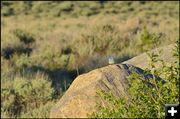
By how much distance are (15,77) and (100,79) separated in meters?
4.69

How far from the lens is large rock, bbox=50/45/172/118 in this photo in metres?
5.81

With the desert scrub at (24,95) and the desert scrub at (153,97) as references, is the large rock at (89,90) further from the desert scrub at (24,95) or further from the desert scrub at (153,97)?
the desert scrub at (24,95)

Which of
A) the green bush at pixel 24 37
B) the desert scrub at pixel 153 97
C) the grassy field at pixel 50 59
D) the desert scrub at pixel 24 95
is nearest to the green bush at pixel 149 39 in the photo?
the grassy field at pixel 50 59

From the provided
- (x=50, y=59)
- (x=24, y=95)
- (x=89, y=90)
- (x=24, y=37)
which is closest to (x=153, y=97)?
(x=89, y=90)

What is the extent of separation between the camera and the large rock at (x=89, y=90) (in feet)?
19.1

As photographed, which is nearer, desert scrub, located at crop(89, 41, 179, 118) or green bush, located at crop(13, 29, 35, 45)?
desert scrub, located at crop(89, 41, 179, 118)

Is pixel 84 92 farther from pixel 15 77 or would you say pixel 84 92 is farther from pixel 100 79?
pixel 15 77

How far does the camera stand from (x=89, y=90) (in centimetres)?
588

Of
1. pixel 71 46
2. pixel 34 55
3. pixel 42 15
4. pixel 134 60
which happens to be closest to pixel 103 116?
pixel 134 60

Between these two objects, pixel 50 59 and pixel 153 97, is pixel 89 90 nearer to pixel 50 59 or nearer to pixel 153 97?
pixel 153 97

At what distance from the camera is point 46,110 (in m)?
8.33

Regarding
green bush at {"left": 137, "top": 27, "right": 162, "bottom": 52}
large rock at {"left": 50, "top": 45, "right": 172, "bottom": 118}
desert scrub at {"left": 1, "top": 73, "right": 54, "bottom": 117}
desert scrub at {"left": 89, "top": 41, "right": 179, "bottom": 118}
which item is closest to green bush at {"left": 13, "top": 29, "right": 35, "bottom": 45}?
desert scrub at {"left": 1, "top": 73, "right": 54, "bottom": 117}

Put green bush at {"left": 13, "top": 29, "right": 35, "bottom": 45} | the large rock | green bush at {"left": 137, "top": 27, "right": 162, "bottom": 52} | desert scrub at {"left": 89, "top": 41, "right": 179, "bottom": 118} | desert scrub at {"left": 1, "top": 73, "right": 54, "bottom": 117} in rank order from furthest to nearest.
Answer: green bush at {"left": 13, "top": 29, "right": 35, "bottom": 45}, desert scrub at {"left": 1, "top": 73, "right": 54, "bottom": 117}, the large rock, green bush at {"left": 137, "top": 27, "right": 162, "bottom": 52}, desert scrub at {"left": 89, "top": 41, "right": 179, "bottom": 118}

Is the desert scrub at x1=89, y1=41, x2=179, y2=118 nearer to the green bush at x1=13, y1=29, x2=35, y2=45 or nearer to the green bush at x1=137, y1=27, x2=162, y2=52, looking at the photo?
the green bush at x1=137, y1=27, x2=162, y2=52
